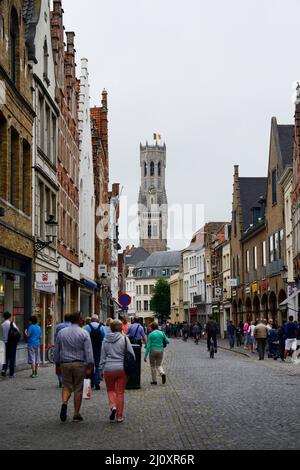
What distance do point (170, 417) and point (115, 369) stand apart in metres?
1.29

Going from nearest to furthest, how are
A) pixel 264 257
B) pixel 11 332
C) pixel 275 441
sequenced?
pixel 275 441 → pixel 11 332 → pixel 264 257

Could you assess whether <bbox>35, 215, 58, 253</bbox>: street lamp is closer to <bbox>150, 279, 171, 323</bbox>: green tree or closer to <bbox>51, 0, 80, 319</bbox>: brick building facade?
<bbox>51, 0, 80, 319</bbox>: brick building facade

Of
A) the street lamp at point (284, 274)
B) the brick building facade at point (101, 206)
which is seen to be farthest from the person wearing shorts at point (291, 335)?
the brick building facade at point (101, 206)

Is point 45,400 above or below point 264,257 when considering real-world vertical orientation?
below

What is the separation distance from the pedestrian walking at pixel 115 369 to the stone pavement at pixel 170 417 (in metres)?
0.29

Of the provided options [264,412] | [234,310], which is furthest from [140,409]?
[234,310]

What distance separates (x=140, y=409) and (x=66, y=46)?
30.5 meters

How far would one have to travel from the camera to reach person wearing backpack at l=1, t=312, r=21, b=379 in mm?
21139

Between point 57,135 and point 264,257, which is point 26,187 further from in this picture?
point 264,257

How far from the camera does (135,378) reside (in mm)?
18984

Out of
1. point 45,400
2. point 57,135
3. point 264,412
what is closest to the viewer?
point 264,412

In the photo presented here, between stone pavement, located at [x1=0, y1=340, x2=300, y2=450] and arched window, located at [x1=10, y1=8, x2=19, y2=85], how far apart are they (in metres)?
9.30

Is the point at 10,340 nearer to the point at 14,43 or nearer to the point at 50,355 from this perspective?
the point at 50,355

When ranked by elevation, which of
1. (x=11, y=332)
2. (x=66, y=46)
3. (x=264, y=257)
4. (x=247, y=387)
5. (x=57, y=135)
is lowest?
(x=247, y=387)
